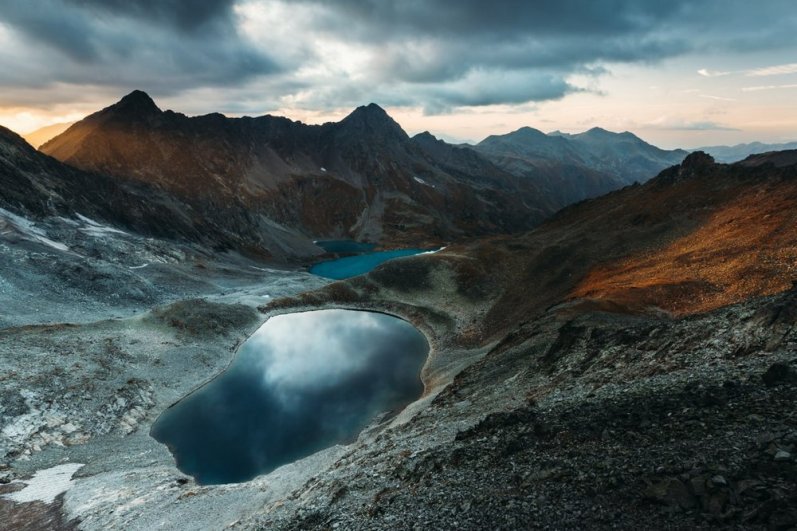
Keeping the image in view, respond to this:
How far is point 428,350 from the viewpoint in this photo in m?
76.1

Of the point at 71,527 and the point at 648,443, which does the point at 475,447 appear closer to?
the point at 648,443

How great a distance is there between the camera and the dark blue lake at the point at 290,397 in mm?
47844

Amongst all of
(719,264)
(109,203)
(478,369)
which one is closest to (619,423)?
(478,369)


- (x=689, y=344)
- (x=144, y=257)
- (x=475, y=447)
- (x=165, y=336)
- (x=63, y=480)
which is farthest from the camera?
(x=144, y=257)

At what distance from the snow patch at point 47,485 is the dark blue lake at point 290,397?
928cm

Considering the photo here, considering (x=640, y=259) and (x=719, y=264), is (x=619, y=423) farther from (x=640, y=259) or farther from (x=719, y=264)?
(x=640, y=259)

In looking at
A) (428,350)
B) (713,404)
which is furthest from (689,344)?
(428,350)

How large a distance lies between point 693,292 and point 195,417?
202 ft

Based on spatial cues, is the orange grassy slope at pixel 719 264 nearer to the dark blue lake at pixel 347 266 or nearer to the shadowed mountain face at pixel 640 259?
the shadowed mountain face at pixel 640 259

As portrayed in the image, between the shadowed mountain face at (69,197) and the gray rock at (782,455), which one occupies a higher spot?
the shadowed mountain face at (69,197)

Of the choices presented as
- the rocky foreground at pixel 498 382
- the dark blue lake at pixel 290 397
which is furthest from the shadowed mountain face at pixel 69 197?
the dark blue lake at pixel 290 397

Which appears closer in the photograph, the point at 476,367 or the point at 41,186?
the point at 476,367

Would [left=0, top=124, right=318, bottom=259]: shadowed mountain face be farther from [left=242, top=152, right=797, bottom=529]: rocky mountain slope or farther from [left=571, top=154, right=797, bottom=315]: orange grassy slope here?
[left=571, top=154, right=797, bottom=315]: orange grassy slope

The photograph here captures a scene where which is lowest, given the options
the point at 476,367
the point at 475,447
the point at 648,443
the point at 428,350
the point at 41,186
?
the point at 428,350
